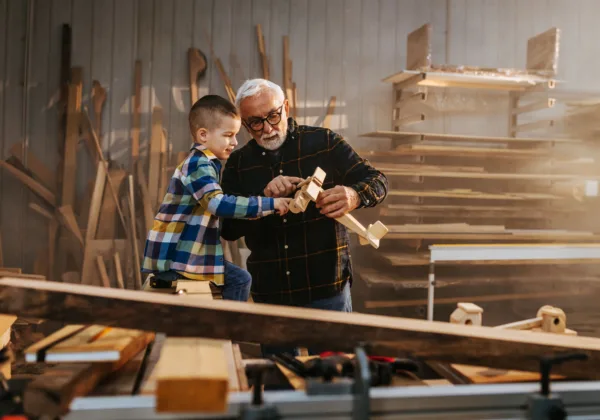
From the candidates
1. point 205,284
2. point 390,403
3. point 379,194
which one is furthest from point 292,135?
point 390,403

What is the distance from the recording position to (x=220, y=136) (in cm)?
216

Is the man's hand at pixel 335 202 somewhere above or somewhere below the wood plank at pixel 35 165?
below

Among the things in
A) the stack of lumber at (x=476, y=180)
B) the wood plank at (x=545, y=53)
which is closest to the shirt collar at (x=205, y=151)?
the stack of lumber at (x=476, y=180)

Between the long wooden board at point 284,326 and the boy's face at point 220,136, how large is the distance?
3.62 feet

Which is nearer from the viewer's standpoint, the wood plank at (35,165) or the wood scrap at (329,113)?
the wood plank at (35,165)

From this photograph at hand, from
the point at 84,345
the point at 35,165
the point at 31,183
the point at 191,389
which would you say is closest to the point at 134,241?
the point at 31,183

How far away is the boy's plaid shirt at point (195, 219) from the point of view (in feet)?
6.46

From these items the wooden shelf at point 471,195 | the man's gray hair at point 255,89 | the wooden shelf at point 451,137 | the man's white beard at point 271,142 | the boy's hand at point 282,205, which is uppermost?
the wooden shelf at point 451,137

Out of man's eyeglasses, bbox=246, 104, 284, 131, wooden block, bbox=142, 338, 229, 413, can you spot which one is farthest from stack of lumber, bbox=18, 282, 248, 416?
man's eyeglasses, bbox=246, 104, 284, 131

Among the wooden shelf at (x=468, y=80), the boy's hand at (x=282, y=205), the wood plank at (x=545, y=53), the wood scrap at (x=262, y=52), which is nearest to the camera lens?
the boy's hand at (x=282, y=205)

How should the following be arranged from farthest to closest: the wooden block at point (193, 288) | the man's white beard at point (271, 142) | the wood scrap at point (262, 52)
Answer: the wood scrap at point (262, 52), the man's white beard at point (271, 142), the wooden block at point (193, 288)

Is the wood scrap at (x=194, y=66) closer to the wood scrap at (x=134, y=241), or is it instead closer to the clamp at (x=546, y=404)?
the wood scrap at (x=134, y=241)

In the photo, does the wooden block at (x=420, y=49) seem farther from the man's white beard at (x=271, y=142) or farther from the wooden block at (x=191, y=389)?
the wooden block at (x=191, y=389)

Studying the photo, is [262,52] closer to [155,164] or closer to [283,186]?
[155,164]
